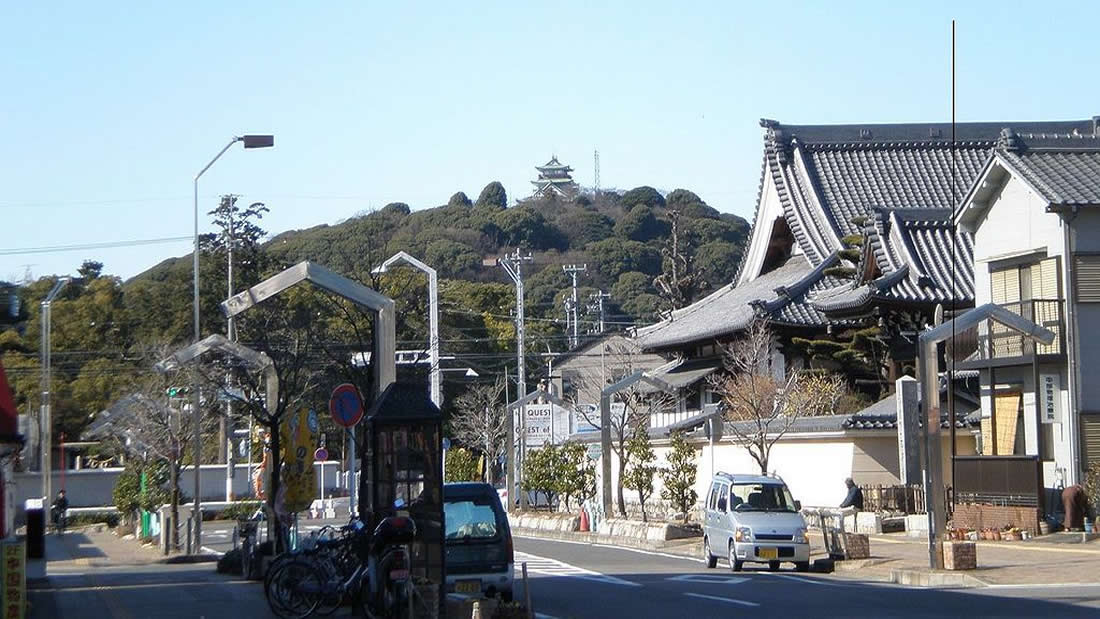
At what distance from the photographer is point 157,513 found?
4053cm

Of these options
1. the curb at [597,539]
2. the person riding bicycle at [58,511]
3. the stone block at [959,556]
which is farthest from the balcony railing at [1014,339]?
the person riding bicycle at [58,511]

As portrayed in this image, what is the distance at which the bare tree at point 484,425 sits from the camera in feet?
198

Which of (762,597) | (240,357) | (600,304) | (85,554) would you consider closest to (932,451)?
(762,597)

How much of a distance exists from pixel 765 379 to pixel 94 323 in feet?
110

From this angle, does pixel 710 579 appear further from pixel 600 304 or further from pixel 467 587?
pixel 600 304

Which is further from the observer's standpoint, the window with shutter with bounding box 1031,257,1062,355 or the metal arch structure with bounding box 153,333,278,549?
the window with shutter with bounding box 1031,257,1062,355

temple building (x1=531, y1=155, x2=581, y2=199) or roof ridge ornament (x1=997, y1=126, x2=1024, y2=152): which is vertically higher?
temple building (x1=531, y1=155, x2=581, y2=199)

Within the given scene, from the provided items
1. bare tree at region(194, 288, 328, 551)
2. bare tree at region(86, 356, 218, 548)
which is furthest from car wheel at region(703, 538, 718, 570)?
bare tree at region(86, 356, 218, 548)

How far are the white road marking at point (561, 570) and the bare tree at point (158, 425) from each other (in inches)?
394

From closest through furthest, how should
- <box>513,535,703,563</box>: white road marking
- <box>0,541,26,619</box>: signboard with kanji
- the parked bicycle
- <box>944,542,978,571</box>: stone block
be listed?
1. the parked bicycle
2. <box>0,541,26,619</box>: signboard with kanji
3. <box>944,542,978,571</box>: stone block
4. <box>513,535,703,563</box>: white road marking

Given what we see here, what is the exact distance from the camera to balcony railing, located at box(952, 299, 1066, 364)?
102 feet

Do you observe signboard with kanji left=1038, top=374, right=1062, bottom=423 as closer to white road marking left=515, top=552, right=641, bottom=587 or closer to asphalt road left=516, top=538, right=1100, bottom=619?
asphalt road left=516, top=538, right=1100, bottom=619

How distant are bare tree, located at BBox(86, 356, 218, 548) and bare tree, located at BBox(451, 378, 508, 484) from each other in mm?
15697

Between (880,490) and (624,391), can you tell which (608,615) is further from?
(624,391)
